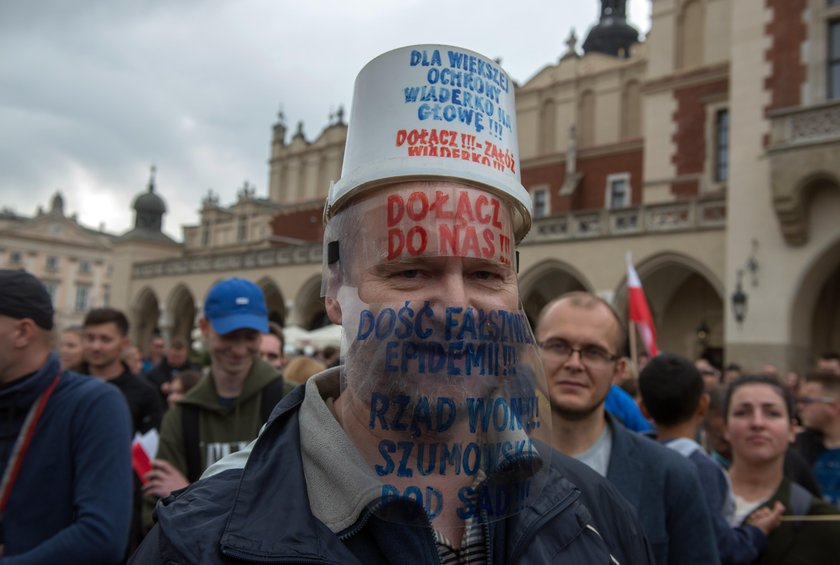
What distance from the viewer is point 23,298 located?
2.45 meters

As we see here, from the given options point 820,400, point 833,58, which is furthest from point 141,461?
point 833,58

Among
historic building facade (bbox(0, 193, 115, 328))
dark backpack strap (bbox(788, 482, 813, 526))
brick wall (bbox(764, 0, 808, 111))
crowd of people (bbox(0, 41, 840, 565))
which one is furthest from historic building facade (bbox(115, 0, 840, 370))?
historic building facade (bbox(0, 193, 115, 328))

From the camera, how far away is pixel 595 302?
2.73 meters

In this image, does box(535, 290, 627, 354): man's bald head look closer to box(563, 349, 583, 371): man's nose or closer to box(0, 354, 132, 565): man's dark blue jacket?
box(563, 349, 583, 371): man's nose

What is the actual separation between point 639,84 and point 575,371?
22739 mm

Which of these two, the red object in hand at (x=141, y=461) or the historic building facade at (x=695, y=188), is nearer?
the red object in hand at (x=141, y=461)

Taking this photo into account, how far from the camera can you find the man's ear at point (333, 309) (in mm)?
1399

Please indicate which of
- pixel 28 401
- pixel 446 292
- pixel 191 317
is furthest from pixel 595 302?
pixel 191 317

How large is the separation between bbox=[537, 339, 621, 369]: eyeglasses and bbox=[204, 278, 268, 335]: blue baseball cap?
1429mm

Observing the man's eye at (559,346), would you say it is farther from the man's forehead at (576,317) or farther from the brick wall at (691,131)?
the brick wall at (691,131)

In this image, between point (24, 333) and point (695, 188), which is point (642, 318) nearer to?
point (24, 333)

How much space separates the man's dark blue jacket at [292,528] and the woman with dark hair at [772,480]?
6.36ft

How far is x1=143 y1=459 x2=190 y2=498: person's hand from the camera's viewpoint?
2924mm

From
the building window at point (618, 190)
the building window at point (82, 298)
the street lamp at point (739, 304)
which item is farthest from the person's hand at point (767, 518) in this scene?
the building window at point (82, 298)
